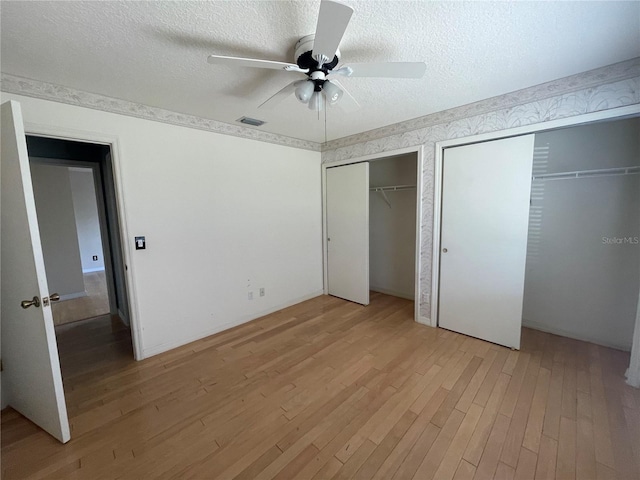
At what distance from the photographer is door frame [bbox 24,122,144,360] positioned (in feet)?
6.18

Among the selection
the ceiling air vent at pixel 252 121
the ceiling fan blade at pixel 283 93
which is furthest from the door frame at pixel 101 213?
the ceiling fan blade at pixel 283 93

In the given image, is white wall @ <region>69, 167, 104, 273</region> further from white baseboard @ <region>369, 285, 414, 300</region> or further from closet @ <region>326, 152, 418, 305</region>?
white baseboard @ <region>369, 285, 414, 300</region>

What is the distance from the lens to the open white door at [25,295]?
4.56ft

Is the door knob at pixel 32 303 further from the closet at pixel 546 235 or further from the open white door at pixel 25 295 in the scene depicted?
the closet at pixel 546 235

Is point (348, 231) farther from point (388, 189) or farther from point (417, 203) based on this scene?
point (417, 203)

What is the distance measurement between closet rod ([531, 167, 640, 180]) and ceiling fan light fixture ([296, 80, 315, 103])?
2599 millimetres

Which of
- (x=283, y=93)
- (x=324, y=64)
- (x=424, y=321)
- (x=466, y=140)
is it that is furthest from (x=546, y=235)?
(x=283, y=93)

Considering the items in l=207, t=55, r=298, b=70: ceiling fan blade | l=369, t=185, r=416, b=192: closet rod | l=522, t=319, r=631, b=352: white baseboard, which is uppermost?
l=207, t=55, r=298, b=70: ceiling fan blade

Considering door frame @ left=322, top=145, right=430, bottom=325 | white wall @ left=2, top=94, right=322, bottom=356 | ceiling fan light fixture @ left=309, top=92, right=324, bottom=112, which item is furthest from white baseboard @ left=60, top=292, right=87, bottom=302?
ceiling fan light fixture @ left=309, top=92, right=324, bottom=112

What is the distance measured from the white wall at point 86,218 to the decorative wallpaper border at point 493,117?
6.19 meters

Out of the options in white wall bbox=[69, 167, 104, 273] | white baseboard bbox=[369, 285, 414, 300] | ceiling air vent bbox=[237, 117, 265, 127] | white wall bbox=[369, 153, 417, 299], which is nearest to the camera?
ceiling air vent bbox=[237, 117, 265, 127]

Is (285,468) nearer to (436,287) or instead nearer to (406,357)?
(406,357)

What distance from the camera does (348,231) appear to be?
3.67 metres

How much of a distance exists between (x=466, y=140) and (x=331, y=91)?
5.45 feet
